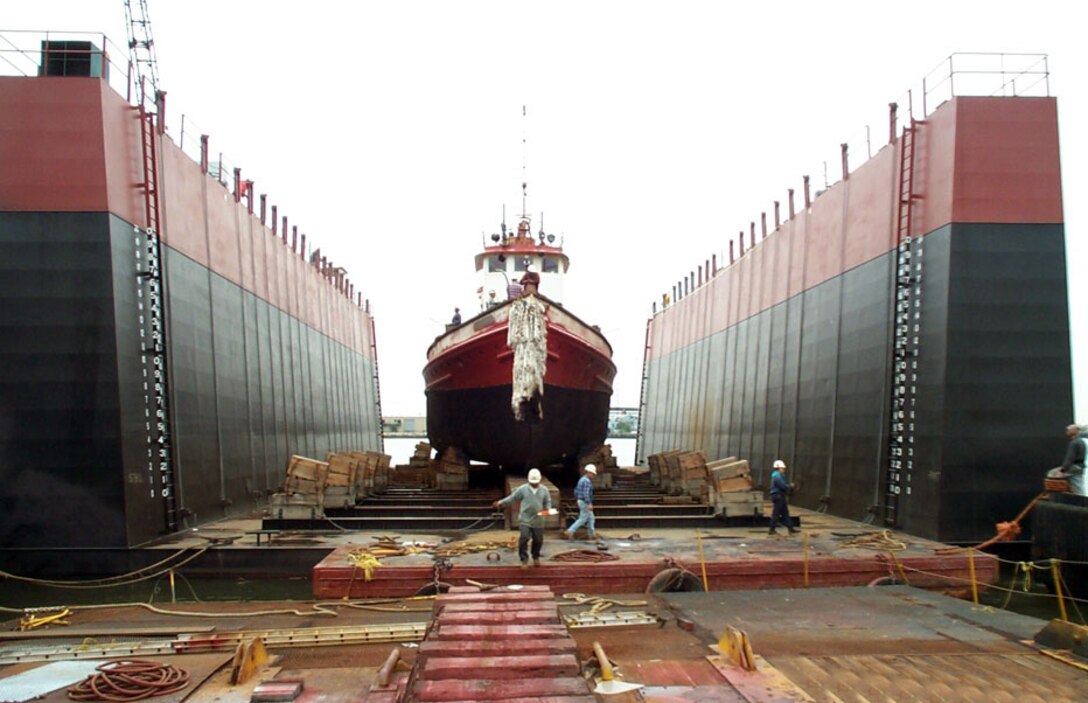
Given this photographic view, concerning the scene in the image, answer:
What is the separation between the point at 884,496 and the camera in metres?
11.5

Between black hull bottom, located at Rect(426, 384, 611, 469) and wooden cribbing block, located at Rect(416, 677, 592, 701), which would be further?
black hull bottom, located at Rect(426, 384, 611, 469)

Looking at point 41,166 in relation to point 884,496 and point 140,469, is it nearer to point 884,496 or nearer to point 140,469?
point 140,469

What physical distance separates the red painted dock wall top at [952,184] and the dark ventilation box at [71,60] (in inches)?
476

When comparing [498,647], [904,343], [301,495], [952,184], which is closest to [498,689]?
[498,647]

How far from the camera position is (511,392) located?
12758 millimetres

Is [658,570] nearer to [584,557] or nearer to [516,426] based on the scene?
[584,557]

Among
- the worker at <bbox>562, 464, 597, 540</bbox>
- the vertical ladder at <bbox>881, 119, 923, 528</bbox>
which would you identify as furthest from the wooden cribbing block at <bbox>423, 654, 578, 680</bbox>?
the vertical ladder at <bbox>881, 119, 923, 528</bbox>

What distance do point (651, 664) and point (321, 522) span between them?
23.3ft

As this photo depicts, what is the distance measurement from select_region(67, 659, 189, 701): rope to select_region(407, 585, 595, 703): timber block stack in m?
1.69

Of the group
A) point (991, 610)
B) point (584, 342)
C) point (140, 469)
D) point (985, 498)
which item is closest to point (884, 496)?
point (985, 498)

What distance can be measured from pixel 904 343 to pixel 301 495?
9505 millimetres

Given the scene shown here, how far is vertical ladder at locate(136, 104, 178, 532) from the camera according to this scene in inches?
416

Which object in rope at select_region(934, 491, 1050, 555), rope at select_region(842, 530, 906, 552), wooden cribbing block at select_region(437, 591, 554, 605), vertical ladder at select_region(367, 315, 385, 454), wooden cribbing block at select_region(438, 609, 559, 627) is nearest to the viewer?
wooden cribbing block at select_region(438, 609, 559, 627)

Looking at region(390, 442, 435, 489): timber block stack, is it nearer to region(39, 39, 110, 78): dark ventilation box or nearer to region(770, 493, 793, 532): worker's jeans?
region(770, 493, 793, 532): worker's jeans
